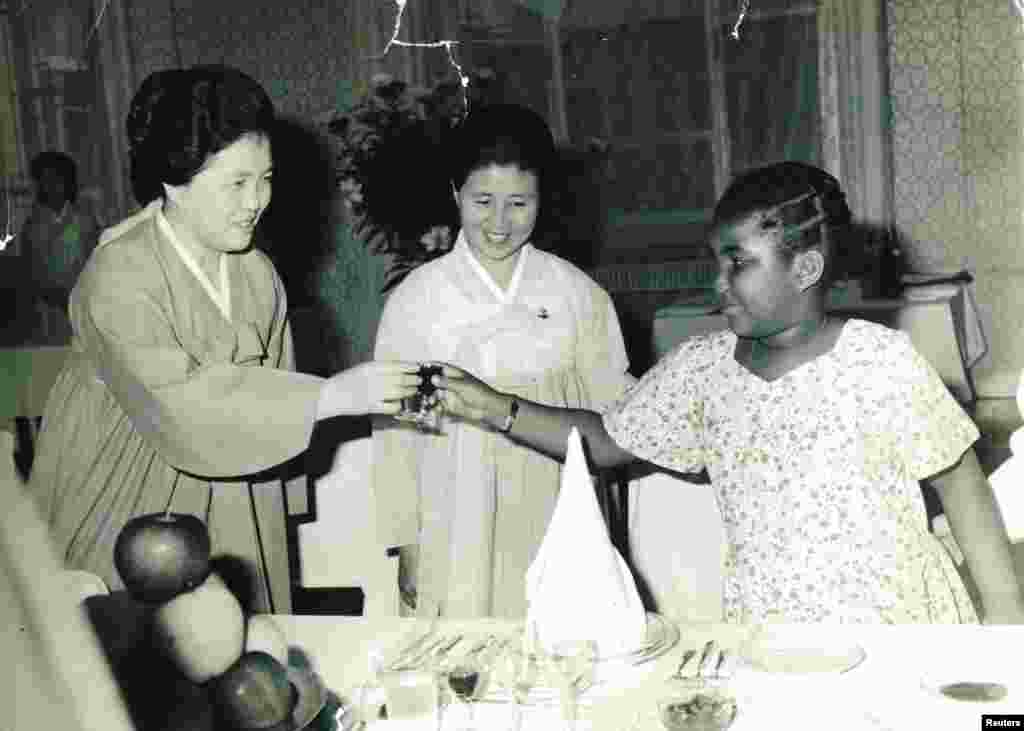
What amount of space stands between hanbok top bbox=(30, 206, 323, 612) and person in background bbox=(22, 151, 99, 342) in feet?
2.89

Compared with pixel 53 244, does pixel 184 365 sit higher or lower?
lower

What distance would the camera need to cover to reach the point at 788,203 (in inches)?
57.7

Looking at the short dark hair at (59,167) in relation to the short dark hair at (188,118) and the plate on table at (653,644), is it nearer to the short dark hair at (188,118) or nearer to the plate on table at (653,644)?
the short dark hair at (188,118)

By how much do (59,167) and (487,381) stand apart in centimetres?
211

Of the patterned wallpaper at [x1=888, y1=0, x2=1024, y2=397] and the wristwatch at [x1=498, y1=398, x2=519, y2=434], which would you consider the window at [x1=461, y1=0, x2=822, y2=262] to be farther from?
the wristwatch at [x1=498, y1=398, x2=519, y2=434]

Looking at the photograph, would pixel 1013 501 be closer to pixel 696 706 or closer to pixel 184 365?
pixel 696 706

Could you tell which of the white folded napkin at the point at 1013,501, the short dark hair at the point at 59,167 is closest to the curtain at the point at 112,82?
the short dark hair at the point at 59,167

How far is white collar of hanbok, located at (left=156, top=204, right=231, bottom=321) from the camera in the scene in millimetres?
1743

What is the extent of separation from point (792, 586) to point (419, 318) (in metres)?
0.75

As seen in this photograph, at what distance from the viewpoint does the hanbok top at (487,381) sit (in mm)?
1941

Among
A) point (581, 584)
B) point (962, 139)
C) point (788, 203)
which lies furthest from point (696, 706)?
point (962, 139)

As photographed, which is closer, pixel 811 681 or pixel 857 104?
pixel 811 681

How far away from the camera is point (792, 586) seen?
1.51m

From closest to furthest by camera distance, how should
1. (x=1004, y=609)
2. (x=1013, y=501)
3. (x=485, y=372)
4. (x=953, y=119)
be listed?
(x=1004, y=609), (x=1013, y=501), (x=485, y=372), (x=953, y=119)
